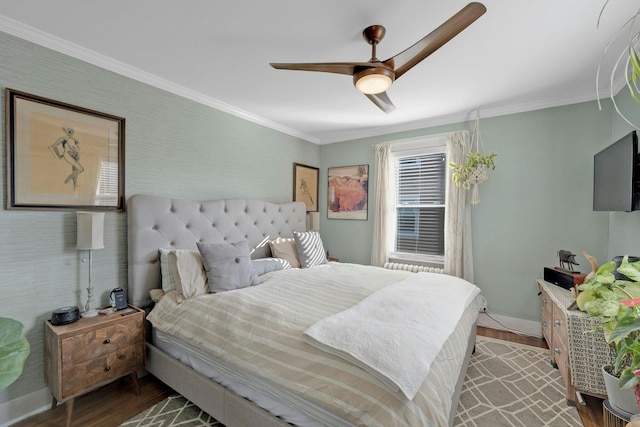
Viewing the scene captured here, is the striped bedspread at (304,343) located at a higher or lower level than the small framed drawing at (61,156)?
lower

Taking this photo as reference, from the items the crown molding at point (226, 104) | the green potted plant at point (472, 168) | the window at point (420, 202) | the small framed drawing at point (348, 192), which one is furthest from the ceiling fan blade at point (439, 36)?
the small framed drawing at point (348, 192)

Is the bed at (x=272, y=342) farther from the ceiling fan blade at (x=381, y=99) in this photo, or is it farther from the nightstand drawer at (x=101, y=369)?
the ceiling fan blade at (x=381, y=99)

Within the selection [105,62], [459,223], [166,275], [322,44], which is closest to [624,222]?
[459,223]

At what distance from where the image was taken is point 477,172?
3.15m

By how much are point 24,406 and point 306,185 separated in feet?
11.9

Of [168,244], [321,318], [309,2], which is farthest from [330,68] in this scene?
[168,244]

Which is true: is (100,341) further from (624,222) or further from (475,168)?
(624,222)

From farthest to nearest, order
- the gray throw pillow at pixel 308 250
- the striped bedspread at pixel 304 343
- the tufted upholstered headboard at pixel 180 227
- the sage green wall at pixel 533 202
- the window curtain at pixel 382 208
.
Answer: the window curtain at pixel 382 208, the gray throw pillow at pixel 308 250, the sage green wall at pixel 533 202, the tufted upholstered headboard at pixel 180 227, the striped bedspread at pixel 304 343

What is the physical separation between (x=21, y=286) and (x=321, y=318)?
2.09m

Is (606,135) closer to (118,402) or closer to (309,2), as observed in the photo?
(309,2)

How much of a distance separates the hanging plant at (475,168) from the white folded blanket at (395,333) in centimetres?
160

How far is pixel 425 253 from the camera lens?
12.6 feet

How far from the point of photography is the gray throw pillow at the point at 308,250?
335 centimetres

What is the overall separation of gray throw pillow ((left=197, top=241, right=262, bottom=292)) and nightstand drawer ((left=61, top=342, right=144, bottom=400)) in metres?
0.72
